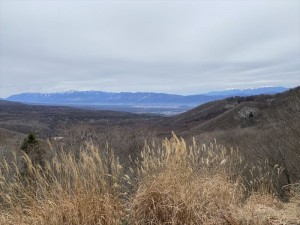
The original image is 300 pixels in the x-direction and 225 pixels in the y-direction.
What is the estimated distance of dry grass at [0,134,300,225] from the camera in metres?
3.86

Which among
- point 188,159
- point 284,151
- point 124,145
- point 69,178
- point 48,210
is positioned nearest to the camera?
point 48,210

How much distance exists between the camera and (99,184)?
13.7 ft

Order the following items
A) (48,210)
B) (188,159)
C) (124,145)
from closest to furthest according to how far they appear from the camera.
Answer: (48,210)
(188,159)
(124,145)

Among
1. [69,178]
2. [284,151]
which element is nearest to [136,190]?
[69,178]

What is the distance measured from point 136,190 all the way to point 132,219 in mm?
426

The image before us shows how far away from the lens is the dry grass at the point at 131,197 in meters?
3.86

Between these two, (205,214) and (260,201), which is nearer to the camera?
(205,214)

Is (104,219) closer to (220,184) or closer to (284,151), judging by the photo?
(220,184)

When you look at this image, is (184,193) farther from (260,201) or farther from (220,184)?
(260,201)

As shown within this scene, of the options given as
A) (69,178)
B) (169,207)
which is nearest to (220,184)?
(169,207)

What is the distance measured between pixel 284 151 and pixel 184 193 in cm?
1378

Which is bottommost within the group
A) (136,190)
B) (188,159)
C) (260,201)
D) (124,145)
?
(124,145)

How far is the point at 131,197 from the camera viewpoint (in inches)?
163

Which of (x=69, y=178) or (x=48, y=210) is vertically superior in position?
(x=69, y=178)
